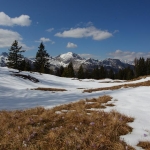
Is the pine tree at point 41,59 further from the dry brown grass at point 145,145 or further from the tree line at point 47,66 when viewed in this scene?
the dry brown grass at point 145,145

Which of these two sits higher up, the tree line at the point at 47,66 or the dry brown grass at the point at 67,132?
the tree line at the point at 47,66

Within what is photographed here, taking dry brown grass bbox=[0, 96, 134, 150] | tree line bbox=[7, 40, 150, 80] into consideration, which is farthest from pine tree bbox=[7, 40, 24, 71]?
dry brown grass bbox=[0, 96, 134, 150]

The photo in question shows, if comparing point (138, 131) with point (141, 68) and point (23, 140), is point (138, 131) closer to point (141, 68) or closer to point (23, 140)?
point (23, 140)

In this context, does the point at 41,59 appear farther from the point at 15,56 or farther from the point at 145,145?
the point at 145,145

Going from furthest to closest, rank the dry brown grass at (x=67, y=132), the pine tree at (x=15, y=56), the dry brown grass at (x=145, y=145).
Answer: the pine tree at (x=15, y=56)
the dry brown grass at (x=67, y=132)
the dry brown grass at (x=145, y=145)

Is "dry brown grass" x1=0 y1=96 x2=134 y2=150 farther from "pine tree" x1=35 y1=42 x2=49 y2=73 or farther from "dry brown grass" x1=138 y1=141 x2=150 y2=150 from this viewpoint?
"pine tree" x1=35 y1=42 x2=49 y2=73

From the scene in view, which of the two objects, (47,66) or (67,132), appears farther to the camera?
(47,66)

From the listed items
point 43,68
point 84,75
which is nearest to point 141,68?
point 84,75

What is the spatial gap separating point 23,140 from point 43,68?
248ft

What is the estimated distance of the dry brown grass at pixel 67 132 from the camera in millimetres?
4793

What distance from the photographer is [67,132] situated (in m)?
5.56

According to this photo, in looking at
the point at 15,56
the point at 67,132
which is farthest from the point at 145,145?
the point at 15,56

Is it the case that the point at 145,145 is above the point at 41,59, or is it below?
below

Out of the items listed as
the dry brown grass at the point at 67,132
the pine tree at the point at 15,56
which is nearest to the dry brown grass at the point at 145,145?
the dry brown grass at the point at 67,132
